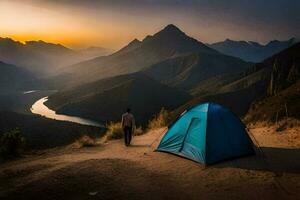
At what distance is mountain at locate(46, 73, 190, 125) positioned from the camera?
121 metres

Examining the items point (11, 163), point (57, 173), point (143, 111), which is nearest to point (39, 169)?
point (57, 173)

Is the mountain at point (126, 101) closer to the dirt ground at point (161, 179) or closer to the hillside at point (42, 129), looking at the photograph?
the hillside at point (42, 129)

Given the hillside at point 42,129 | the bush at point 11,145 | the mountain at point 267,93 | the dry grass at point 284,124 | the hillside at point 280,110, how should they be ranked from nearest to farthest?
1. the bush at point 11,145
2. the dry grass at point 284,124
3. the hillside at point 280,110
4. the mountain at point 267,93
5. the hillside at point 42,129

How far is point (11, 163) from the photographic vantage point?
1538cm

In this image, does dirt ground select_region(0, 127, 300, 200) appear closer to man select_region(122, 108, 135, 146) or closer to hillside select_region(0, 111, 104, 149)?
man select_region(122, 108, 135, 146)

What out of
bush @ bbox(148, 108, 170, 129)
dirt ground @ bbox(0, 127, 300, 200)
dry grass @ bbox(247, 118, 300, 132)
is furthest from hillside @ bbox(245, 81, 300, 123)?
bush @ bbox(148, 108, 170, 129)

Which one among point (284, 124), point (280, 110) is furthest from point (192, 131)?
point (280, 110)

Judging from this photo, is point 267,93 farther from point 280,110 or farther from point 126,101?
point 126,101

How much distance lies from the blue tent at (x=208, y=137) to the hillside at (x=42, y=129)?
4911 cm

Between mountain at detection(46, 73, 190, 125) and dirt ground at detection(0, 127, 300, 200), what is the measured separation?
93.7 m

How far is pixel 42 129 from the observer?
81.6 meters

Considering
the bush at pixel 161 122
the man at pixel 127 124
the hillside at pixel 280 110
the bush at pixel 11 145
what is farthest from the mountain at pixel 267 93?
the bush at pixel 11 145

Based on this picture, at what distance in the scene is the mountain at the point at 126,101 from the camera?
4756 inches

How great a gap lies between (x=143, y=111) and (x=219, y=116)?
4190 inches
